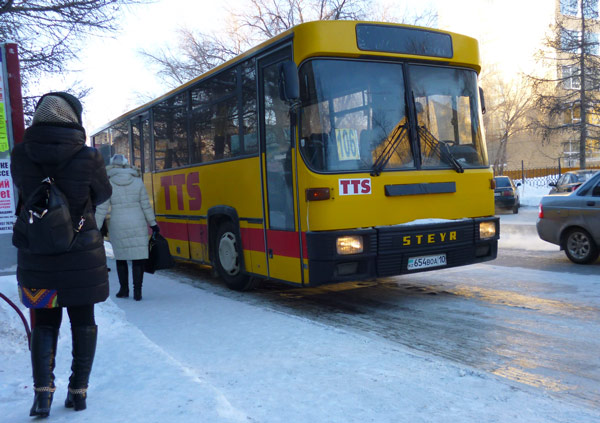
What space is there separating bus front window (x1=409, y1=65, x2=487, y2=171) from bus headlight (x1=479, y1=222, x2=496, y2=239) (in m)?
0.75

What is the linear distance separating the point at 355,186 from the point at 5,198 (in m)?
3.43

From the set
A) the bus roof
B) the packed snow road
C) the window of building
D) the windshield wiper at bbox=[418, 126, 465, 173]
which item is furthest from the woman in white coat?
the window of building

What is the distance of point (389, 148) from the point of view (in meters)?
6.58

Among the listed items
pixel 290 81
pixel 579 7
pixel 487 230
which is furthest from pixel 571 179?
pixel 290 81

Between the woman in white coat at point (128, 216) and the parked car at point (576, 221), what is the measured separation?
6.90m

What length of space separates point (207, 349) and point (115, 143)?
929 centimetres

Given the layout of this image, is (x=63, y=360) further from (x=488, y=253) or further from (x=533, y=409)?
(x=488, y=253)

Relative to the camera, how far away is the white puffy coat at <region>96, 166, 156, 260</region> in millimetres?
7641

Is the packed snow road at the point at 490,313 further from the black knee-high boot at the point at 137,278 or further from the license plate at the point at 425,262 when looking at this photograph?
the black knee-high boot at the point at 137,278

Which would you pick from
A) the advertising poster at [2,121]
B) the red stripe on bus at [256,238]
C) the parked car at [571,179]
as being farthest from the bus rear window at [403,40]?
the parked car at [571,179]

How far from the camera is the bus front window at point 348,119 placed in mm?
6352

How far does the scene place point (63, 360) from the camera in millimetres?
4816

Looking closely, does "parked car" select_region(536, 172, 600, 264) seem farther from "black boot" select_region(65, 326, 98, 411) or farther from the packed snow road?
"black boot" select_region(65, 326, 98, 411)

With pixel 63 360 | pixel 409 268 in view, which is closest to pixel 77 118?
pixel 63 360
